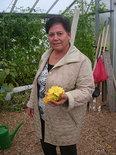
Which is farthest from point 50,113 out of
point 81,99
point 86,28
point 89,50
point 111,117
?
point 86,28

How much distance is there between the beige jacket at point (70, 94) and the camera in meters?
1.37

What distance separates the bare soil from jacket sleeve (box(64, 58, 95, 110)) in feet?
4.20

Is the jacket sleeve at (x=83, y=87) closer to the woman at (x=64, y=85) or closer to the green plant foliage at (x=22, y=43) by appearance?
the woman at (x=64, y=85)

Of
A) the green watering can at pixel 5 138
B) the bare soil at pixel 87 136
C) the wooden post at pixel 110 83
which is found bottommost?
the bare soil at pixel 87 136

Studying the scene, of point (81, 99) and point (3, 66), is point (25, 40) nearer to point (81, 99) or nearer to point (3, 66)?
point (3, 66)

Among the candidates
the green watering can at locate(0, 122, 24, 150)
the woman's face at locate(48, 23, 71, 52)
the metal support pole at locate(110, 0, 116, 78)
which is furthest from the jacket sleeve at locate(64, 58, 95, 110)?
the metal support pole at locate(110, 0, 116, 78)

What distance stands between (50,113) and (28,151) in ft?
4.00

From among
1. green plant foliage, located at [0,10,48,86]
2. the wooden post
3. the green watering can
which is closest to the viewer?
the green watering can

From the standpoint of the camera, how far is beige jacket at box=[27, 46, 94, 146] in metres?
1.37

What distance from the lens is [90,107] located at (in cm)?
358

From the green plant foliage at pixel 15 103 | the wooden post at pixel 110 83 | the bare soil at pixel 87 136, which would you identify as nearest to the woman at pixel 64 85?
the bare soil at pixel 87 136

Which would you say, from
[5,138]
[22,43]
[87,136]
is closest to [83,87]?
[5,138]

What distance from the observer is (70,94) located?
130cm

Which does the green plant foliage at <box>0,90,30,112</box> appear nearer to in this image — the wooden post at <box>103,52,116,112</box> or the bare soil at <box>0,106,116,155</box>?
the bare soil at <box>0,106,116,155</box>
